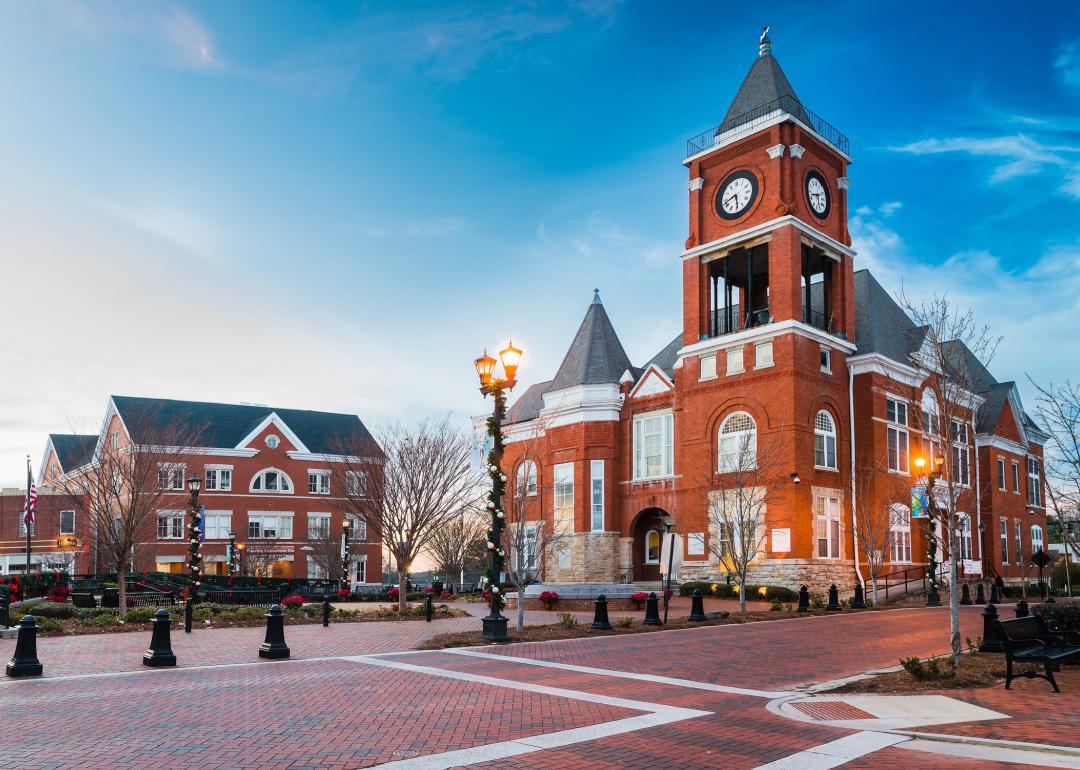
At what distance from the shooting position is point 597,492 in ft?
146

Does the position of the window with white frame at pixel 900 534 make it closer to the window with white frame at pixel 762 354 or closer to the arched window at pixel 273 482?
the window with white frame at pixel 762 354

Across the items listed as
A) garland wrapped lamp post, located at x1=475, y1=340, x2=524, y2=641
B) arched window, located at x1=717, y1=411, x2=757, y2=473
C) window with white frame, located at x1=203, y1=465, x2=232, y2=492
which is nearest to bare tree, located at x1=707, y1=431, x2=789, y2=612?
arched window, located at x1=717, y1=411, x2=757, y2=473

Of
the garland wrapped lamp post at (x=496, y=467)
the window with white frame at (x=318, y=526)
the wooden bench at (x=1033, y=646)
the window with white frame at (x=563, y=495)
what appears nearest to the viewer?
the wooden bench at (x=1033, y=646)

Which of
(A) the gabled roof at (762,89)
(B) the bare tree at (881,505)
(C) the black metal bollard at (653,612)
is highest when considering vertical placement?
(A) the gabled roof at (762,89)

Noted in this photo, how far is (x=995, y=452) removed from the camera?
48000 millimetres

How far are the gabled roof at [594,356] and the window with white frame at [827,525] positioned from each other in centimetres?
1246

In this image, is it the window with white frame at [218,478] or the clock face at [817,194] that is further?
the window with white frame at [218,478]

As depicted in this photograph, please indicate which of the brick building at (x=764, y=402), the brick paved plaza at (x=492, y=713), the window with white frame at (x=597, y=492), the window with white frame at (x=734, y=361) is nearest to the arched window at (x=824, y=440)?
the brick building at (x=764, y=402)

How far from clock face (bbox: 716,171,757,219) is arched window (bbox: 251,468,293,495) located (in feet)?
121

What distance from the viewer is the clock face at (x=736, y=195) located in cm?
4078

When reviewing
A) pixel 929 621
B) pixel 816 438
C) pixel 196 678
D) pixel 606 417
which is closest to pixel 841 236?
pixel 816 438

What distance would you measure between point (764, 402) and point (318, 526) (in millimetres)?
36423

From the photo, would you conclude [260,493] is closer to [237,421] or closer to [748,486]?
[237,421]

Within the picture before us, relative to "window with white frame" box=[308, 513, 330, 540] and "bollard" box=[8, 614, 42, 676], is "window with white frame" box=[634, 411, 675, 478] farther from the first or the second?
"bollard" box=[8, 614, 42, 676]
